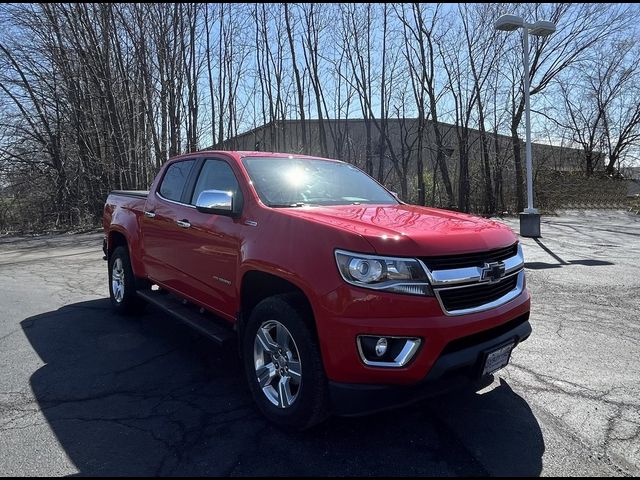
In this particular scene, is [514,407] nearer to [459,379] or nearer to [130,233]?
[459,379]

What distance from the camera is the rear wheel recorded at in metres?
5.57

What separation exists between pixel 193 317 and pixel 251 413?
1.32m

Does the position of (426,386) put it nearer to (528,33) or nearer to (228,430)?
(228,430)

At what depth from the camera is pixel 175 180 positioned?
491 centimetres

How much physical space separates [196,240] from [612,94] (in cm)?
3508

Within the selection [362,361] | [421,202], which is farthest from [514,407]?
[421,202]

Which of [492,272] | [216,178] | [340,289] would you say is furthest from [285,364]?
[216,178]

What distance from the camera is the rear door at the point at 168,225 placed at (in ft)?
14.5

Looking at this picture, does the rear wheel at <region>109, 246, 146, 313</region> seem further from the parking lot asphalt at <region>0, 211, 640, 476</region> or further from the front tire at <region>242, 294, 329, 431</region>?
the front tire at <region>242, 294, 329, 431</region>

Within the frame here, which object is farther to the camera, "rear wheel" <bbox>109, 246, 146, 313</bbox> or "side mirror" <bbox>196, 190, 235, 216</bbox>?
"rear wheel" <bbox>109, 246, 146, 313</bbox>

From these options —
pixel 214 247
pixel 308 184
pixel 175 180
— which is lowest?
pixel 214 247

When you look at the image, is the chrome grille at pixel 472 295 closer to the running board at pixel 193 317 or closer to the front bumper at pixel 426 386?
the front bumper at pixel 426 386

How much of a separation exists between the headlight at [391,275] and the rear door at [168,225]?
7.25 ft

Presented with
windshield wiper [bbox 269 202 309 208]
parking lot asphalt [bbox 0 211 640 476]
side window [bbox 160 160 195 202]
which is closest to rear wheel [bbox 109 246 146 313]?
parking lot asphalt [bbox 0 211 640 476]
